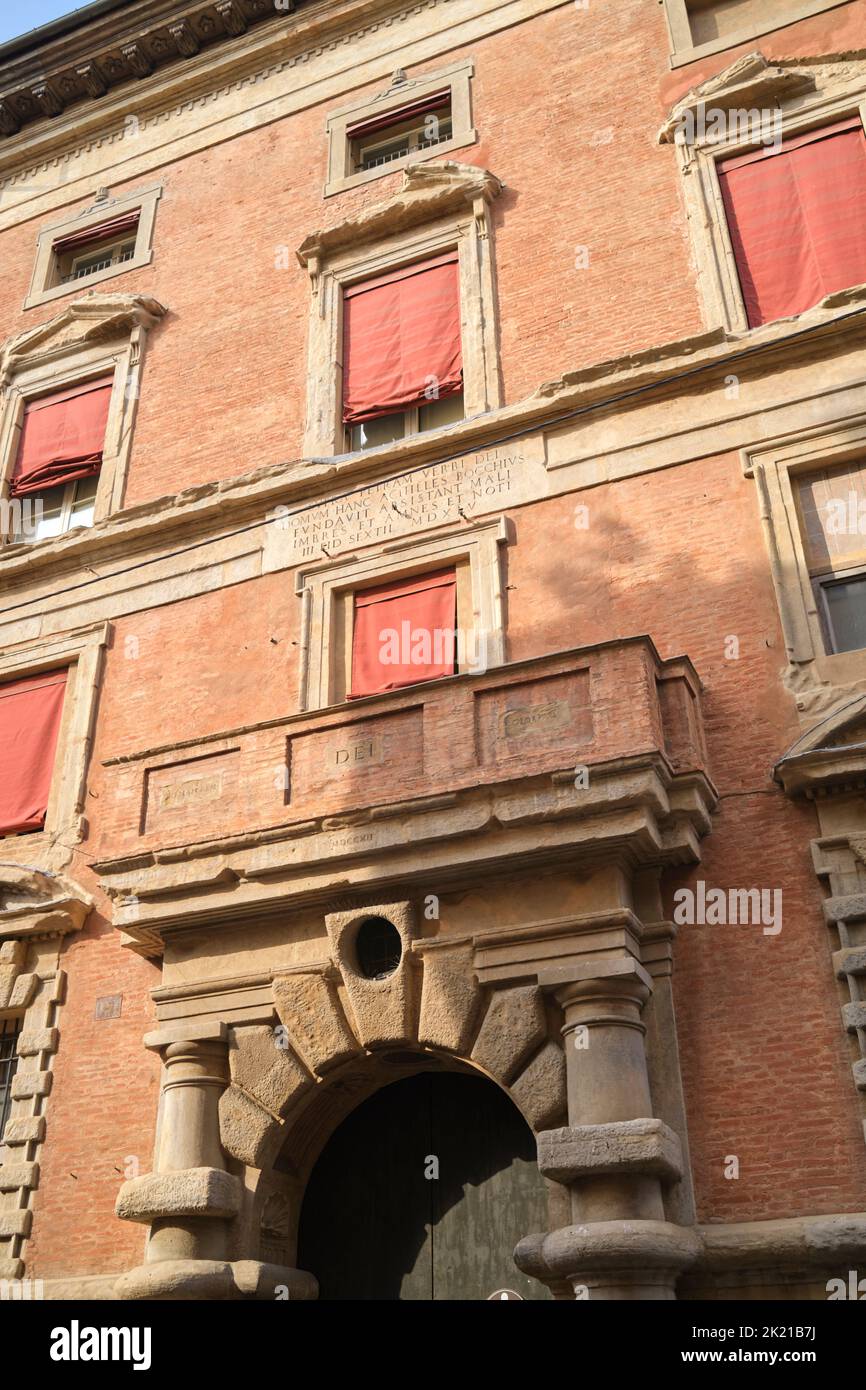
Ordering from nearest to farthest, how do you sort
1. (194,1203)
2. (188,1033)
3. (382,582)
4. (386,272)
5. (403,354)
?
(194,1203), (188,1033), (382,582), (403,354), (386,272)

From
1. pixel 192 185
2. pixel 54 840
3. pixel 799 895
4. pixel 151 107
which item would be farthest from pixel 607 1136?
pixel 151 107

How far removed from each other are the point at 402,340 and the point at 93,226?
6736 millimetres

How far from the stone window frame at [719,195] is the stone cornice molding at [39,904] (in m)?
8.79

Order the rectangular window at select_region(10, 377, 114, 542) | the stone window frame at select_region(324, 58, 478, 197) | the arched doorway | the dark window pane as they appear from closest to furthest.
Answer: the arched doorway, the dark window pane, the stone window frame at select_region(324, 58, 478, 197), the rectangular window at select_region(10, 377, 114, 542)

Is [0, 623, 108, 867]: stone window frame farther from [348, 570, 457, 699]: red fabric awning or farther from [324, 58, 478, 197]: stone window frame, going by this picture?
[324, 58, 478, 197]: stone window frame

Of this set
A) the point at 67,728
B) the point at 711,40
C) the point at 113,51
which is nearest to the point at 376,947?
the point at 67,728

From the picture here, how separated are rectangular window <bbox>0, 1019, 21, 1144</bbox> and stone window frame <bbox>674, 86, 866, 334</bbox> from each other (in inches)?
401

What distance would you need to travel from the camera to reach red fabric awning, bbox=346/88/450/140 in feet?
55.2

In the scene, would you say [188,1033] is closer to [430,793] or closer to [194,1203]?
[194,1203]

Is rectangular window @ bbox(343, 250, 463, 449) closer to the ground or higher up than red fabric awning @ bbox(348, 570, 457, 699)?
higher up

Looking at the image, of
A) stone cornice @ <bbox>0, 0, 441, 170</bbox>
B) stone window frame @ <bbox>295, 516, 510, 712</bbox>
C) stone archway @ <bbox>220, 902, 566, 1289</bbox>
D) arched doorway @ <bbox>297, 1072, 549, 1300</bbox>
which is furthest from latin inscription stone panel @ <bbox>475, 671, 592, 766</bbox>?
stone cornice @ <bbox>0, 0, 441, 170</bbox>

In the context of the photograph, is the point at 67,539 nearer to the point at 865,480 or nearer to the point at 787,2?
the point at 865,480

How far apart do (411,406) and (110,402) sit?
467 centimetres

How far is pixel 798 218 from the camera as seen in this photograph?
13352 mm
